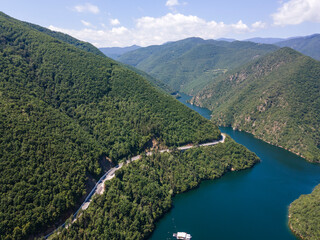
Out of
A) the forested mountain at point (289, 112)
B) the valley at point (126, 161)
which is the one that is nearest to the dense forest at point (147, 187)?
the valley at point (126, 161)

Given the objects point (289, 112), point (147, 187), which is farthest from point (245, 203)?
point (289, 112)

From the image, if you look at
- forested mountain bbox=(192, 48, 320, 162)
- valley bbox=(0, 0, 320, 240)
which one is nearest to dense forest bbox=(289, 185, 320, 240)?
valley bbox=(0, 0, 320, 240)

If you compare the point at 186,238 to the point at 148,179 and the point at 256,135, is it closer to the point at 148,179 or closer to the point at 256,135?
the point at 148,179

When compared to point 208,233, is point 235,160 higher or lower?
higher

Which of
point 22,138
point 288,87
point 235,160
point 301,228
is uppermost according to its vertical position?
point 288,87

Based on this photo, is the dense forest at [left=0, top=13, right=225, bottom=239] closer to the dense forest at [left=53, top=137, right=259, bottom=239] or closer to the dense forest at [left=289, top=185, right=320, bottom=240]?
the dense forest at [left=53, top=137, right=259, bottom=239]

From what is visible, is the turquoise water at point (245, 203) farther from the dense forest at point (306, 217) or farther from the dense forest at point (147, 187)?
the dense forest at point (147, 187)

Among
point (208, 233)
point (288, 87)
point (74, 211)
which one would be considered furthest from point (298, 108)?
point (74, 211)

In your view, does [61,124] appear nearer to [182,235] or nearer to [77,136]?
[77,136]

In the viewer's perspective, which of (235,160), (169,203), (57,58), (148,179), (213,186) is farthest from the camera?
(57,58)
